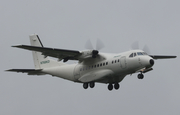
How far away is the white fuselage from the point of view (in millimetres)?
26844

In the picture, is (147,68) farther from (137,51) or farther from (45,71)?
(45,71)

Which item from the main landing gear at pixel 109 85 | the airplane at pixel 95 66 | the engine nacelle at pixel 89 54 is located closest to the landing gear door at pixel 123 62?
the airplane at pixel 95 66

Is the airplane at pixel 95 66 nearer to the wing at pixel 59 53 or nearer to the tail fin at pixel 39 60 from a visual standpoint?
the wing at pixel 59 53

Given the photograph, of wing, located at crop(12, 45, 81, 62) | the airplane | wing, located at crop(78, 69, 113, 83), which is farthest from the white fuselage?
wing, located at crop(12, 45, 81, 62)

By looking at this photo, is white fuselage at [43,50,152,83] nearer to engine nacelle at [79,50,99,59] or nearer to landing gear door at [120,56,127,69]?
landing gear door at [120,56,127,69]

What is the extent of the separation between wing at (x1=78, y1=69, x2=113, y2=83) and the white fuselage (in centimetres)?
18

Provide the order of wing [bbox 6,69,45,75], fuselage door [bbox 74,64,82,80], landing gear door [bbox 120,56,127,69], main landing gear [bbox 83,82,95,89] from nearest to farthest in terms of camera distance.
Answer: landing gear door [bbox 120,56,127,69], main landing gear [bbox 83,82,95,89], fuselage door [bbox 74,64,82,80], wing [bbox 6,69,45,75]

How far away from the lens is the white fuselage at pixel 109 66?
2684 centimetres

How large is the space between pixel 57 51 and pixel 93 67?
10.8 feet

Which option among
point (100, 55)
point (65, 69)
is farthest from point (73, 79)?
point (100, 55)

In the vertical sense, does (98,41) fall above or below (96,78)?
above

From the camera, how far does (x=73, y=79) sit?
30406mm

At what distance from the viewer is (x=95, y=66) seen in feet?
95.0

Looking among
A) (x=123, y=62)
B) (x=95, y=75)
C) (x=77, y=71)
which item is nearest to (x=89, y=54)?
(x=95, y=75)
